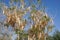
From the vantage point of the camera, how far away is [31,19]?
1004cm

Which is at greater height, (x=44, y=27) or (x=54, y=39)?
(x=54, y=39)

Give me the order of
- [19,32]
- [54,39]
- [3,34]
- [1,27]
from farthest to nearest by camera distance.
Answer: [54,39] → [3,34] → [1,27] → [19,32]

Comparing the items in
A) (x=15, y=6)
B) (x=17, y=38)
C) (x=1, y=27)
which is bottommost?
(x=17, y=38)

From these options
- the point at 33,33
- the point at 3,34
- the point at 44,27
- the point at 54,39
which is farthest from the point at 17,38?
the point at 54,39

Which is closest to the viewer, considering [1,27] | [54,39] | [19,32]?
[19,32]

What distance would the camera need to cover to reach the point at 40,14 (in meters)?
10.1

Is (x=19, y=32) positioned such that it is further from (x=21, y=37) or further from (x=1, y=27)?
(x=1, y=27)

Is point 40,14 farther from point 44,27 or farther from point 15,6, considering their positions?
point 15,6

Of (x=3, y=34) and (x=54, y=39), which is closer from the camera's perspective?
(x=3, y=34)

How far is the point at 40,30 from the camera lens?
995cm

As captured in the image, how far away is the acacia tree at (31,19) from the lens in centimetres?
987

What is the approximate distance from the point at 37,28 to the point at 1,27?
2.56 meters

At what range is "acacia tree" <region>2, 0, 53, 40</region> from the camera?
32.4 ft

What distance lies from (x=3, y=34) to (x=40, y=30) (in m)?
3.41
